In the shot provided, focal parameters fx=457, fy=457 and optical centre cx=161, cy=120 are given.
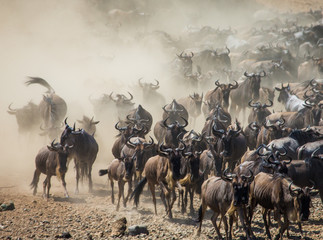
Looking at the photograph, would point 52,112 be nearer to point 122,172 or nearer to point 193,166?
point 122,172

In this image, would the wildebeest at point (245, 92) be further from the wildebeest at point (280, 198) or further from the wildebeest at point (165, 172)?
the wildebeest at point (280, 198)

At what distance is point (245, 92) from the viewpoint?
26.1 m

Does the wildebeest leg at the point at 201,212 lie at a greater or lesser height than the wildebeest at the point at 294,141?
lesser

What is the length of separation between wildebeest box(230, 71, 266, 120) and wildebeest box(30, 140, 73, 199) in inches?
488

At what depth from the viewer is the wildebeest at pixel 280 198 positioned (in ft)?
33.2

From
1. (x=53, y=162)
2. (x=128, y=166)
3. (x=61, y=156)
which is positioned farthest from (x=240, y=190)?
(x=53, y=162)

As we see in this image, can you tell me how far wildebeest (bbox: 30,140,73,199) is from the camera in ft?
52.7

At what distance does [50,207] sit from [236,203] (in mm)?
7090

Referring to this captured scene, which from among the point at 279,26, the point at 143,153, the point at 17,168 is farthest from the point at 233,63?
the point at 143,153

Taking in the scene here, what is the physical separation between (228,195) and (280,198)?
1.20 meters

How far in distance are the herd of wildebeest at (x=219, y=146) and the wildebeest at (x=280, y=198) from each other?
23mm

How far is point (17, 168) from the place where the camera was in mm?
22422

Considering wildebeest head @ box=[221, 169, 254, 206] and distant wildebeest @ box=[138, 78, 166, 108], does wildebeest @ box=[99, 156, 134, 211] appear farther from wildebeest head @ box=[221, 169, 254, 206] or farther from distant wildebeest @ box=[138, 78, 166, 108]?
distant wildebeest @ box=[138, 78, 166, 108]

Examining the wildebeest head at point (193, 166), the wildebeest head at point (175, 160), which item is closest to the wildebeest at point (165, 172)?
the wildebeest head at point (175, 160)
